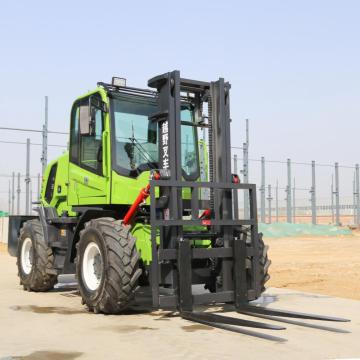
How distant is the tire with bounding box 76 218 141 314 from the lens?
6.89 metres

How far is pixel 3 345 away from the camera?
5.49 m

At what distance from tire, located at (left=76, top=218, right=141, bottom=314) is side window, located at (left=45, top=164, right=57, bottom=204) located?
116 inches

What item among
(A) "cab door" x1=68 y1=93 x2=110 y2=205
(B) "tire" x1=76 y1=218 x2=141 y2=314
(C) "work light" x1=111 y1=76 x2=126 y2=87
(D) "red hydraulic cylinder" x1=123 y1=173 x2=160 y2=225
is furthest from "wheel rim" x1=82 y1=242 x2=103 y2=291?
(C) "work light" x1=111 y1=76 x2=126 y2=87

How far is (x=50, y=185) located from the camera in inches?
414

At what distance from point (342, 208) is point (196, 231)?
82.2 metres

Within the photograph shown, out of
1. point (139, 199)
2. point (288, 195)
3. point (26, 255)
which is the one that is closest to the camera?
point (139, 199)

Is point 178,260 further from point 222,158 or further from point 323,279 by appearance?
point 323,279

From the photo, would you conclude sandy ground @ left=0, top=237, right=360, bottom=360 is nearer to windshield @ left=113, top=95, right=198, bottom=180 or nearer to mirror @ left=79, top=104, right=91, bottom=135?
windshield @ left=113, top=95, right=198, bottom=180

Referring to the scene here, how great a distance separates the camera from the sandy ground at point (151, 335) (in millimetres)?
5137

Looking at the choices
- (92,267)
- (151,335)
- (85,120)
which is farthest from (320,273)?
(151,335)

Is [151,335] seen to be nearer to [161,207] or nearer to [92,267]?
[161,207]

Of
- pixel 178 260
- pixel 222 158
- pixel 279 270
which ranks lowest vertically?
pixel 279 270

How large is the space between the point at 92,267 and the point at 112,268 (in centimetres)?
98

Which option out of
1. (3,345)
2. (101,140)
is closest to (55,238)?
(101,140)
